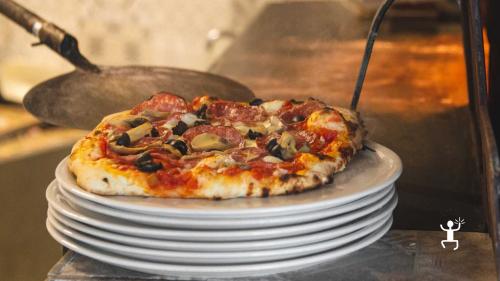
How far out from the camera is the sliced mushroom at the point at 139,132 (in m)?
1.01

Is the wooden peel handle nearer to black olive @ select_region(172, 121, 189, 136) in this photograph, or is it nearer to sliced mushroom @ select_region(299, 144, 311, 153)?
black olive @ select_region(172, 121, 189, 136)

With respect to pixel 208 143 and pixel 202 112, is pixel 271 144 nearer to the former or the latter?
pixel 208 143

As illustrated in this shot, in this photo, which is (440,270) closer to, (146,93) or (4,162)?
(146,93)

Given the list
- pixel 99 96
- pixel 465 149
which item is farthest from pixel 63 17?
pixel 465 149

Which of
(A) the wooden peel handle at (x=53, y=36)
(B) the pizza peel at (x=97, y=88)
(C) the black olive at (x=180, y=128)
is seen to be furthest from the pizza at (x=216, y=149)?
(A) the wooden peel handle at (x=53, y=36)

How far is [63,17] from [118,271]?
5.64 feet

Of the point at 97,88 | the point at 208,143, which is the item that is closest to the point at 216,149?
the point at 208,143

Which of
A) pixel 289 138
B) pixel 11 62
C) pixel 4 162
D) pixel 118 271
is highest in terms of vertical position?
pixel 289 138

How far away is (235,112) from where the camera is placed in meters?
1.13

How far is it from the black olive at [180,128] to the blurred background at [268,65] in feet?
1.65

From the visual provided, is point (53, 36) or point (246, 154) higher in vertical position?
point (246, 154)

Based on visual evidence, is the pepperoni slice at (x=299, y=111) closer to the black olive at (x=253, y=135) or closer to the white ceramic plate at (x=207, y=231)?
the black olive at (x=253, y=135)

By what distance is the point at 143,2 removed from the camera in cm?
257

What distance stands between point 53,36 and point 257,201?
1350 millimetres
